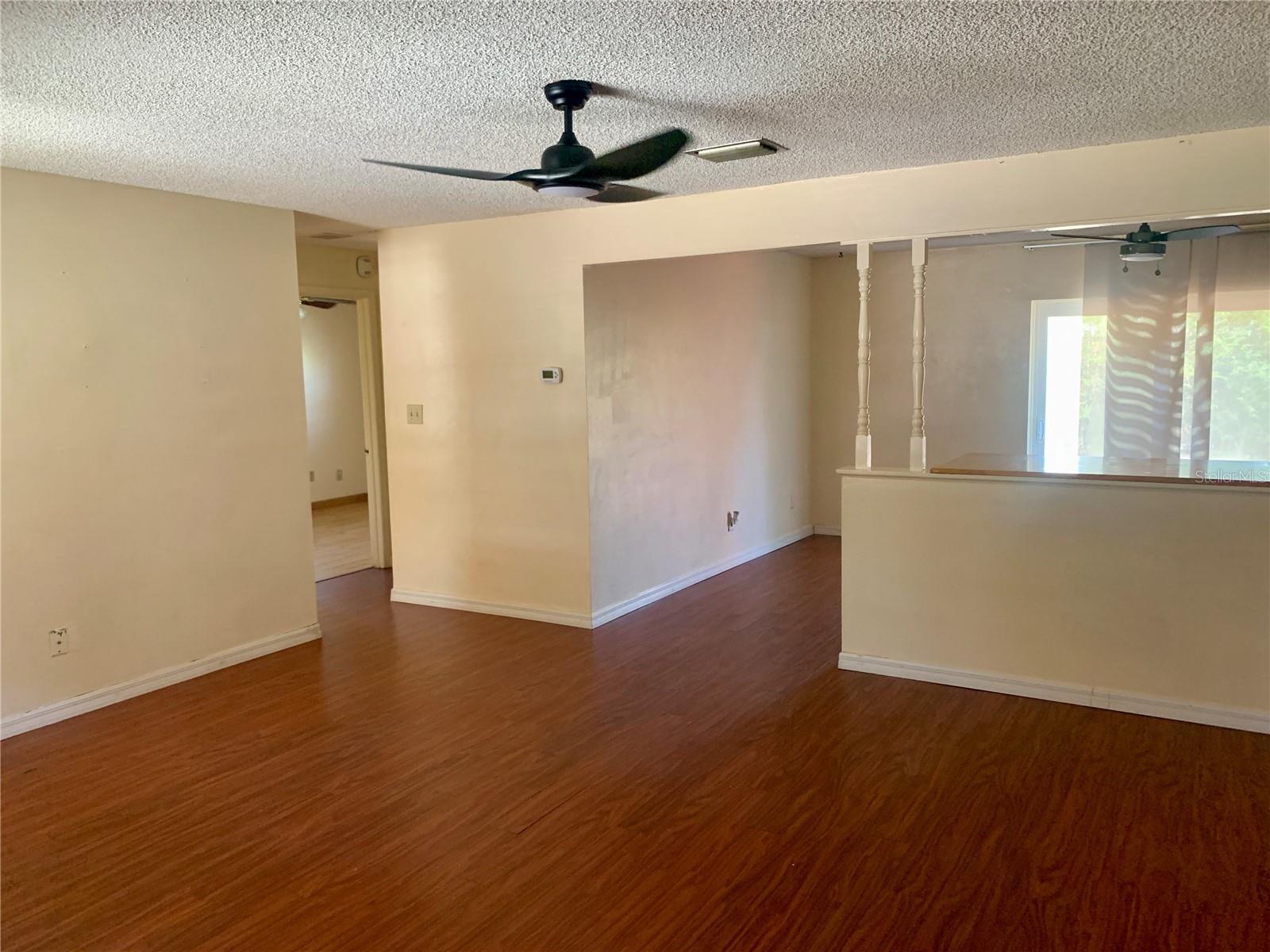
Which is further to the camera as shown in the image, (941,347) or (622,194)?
(941,347)

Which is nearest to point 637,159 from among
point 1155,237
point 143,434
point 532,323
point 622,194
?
point 622,194

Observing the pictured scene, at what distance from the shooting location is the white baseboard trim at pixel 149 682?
12.4ft

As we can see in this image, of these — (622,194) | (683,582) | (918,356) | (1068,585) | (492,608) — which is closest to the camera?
(622,194)

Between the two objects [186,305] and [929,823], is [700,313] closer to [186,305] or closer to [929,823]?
[186,305]

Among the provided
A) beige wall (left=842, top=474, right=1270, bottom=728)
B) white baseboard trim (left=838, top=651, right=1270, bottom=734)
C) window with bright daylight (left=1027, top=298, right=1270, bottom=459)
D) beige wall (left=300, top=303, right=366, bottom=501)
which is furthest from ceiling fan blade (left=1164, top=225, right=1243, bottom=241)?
beige wall (left=300, top=303, right=366, bottom=501)

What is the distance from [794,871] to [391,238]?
4335 mm

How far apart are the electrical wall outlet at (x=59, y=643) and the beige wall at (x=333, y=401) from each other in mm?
5832

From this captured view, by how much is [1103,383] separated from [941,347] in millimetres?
1166

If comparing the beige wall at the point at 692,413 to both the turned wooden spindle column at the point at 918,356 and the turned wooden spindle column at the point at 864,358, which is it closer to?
the turned wooden spindle column at the point at 864,358

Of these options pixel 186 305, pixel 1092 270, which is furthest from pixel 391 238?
pixel 1092 270

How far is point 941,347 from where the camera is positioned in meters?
7.05

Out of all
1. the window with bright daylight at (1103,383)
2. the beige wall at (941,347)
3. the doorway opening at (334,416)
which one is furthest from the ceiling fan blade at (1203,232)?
the doorway opening at (334,416)

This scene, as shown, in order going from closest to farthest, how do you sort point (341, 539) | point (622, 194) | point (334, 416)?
point (622, 194)
point (341, 539)
point (334, 416)

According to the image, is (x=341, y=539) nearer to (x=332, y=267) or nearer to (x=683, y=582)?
(x=332, y=267)
